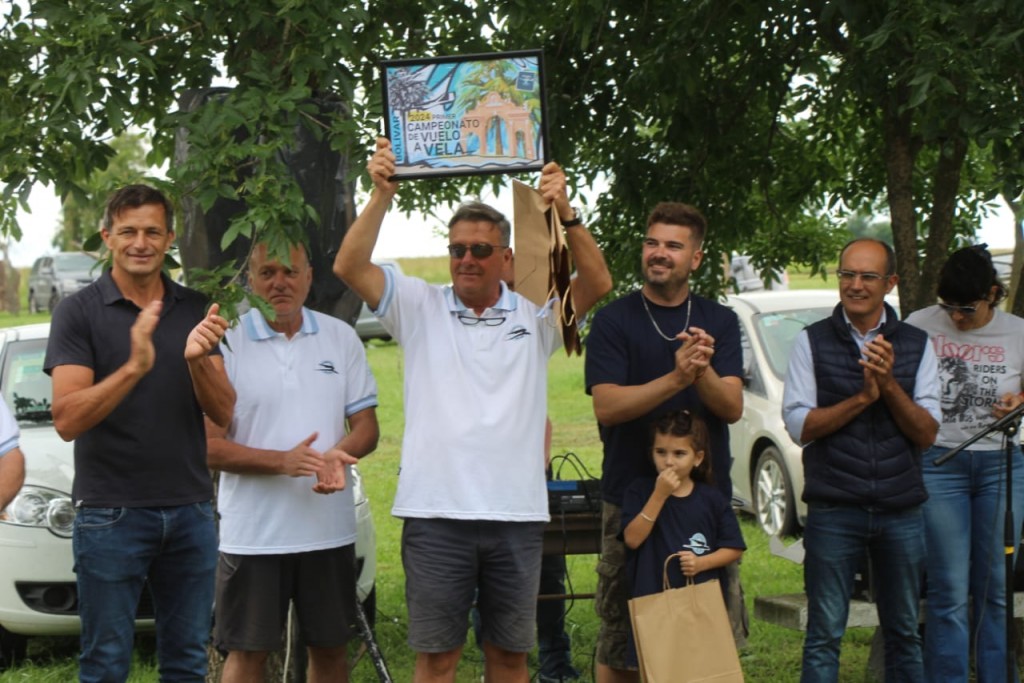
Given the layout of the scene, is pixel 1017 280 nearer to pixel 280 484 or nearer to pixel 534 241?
pixel 534 241

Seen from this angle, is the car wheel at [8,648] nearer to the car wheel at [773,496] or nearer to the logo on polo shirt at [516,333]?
the logo on polo shirt at [516,333]

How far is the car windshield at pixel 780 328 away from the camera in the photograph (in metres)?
11.2

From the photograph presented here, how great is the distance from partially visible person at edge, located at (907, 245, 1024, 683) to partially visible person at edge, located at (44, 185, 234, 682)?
9.72 ft

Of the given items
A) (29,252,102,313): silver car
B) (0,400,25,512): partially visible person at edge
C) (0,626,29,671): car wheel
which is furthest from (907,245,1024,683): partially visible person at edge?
(29,252,102,313): silver car

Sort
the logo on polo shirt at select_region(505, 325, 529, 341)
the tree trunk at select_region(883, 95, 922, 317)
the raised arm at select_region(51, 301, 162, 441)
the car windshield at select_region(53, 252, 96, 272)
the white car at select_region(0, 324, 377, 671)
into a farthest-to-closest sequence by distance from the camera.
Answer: the car windshield at select_region(53, 252, 96, 272), the tree trunk at select_region(883, 95, 922, 317), the white car at select_region(0, 324, 377, 671), the logo on polo shirt at select_region(505, 325, 529, 341), the raised arm at select_region(51, 301, 162, 441)

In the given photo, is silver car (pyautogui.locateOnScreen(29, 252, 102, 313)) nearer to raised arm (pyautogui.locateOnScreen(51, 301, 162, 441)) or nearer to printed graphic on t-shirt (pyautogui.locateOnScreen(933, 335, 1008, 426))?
printed graphic on t-shirt (pyautogui.locateOnScreen(933, 335, 1008, 426))

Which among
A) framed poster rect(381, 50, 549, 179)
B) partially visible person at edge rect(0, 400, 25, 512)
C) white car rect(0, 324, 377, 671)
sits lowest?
white car rect(0, 324, 377, 671)

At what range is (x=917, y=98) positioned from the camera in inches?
195

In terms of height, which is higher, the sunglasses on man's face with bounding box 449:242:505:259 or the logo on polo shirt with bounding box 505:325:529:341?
the sunglasses on man's face with bounding box 449:242:505:259

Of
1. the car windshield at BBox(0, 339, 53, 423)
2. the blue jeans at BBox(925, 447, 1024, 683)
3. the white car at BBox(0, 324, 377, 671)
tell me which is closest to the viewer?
the blue jeans at BBox(925, 447, 1024, 683)

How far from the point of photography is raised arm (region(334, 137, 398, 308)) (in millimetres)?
4703

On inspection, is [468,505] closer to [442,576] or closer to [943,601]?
[442,576]

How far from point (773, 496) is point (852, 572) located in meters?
5.48

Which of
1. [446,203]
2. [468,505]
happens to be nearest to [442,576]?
[468,505]
